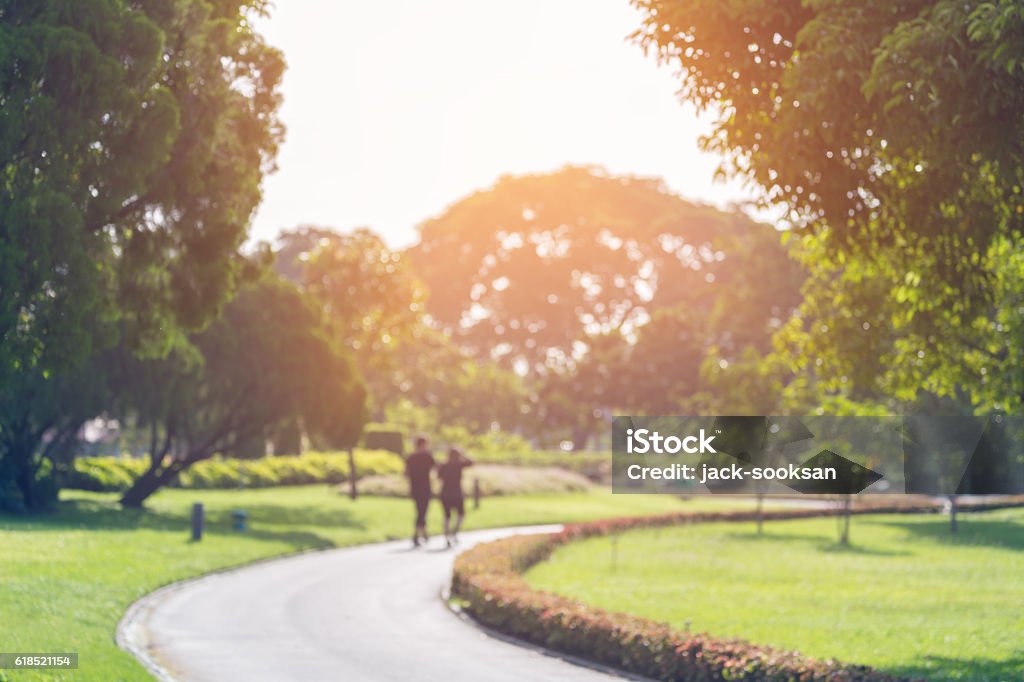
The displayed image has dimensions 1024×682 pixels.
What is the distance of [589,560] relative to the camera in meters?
24.8

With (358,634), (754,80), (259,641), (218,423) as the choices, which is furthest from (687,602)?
(218,423)

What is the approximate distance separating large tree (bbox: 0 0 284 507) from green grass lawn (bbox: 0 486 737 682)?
111 inches

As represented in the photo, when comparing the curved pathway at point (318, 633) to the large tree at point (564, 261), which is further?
the large tree at point (564, 261)

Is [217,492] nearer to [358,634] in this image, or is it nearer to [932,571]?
[932,571]

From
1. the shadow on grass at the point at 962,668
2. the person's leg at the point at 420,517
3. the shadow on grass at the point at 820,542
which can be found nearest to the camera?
the shadow on grass at the point at 962,668

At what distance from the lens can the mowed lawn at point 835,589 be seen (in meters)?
13.6

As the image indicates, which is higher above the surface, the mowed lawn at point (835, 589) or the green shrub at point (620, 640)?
the green shrub at point (620, 640)

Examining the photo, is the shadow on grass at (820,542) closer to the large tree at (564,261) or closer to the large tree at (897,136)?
the large tree at (897,136)

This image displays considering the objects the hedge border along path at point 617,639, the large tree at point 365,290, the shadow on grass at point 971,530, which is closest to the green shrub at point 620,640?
the hedge border along path at point 617,639

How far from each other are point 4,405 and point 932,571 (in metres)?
18.3

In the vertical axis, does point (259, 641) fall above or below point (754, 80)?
below

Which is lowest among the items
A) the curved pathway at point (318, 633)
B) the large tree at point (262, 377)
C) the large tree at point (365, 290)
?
the curved pathway at point (318, 633)

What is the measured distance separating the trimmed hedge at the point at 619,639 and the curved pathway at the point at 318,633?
0.98 ft

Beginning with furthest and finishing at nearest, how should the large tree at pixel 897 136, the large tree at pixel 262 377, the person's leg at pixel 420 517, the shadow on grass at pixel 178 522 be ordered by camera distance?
the large tree at pixel 262 377 < the person's leg at pixel 420 517 < the shadow on grass at pixel 178 522 < the large tree at pixel 897 136
